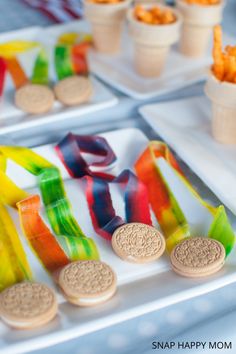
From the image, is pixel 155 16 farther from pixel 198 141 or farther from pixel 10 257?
pixel 10 257

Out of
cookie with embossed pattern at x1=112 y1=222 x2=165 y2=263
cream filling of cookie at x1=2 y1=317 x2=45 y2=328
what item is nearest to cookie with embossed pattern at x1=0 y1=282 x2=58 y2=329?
cream filling of cookie at x1=2 y1=317 x2=45 y2=328

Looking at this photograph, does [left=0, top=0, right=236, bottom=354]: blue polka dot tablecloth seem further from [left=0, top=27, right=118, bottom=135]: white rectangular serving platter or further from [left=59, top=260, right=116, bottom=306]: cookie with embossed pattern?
[left=0, top=27, right=118, bottom=135]: white rectangular serving platter

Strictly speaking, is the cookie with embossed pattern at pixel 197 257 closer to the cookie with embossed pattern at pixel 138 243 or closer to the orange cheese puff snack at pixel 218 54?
the cookie with embossed pattern at pixel 138 243

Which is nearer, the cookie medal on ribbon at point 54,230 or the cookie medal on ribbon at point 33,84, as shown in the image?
the cookie medal on ribbon at point 54,230

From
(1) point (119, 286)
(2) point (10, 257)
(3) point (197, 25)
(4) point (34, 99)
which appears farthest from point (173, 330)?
(3) point (197, 25)

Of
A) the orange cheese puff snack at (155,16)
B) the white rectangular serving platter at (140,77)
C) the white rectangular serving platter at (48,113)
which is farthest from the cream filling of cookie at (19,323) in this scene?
the orange cheese puff snack at (155,16)

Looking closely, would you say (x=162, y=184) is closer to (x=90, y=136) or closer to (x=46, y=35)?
(x=90, y=136)
